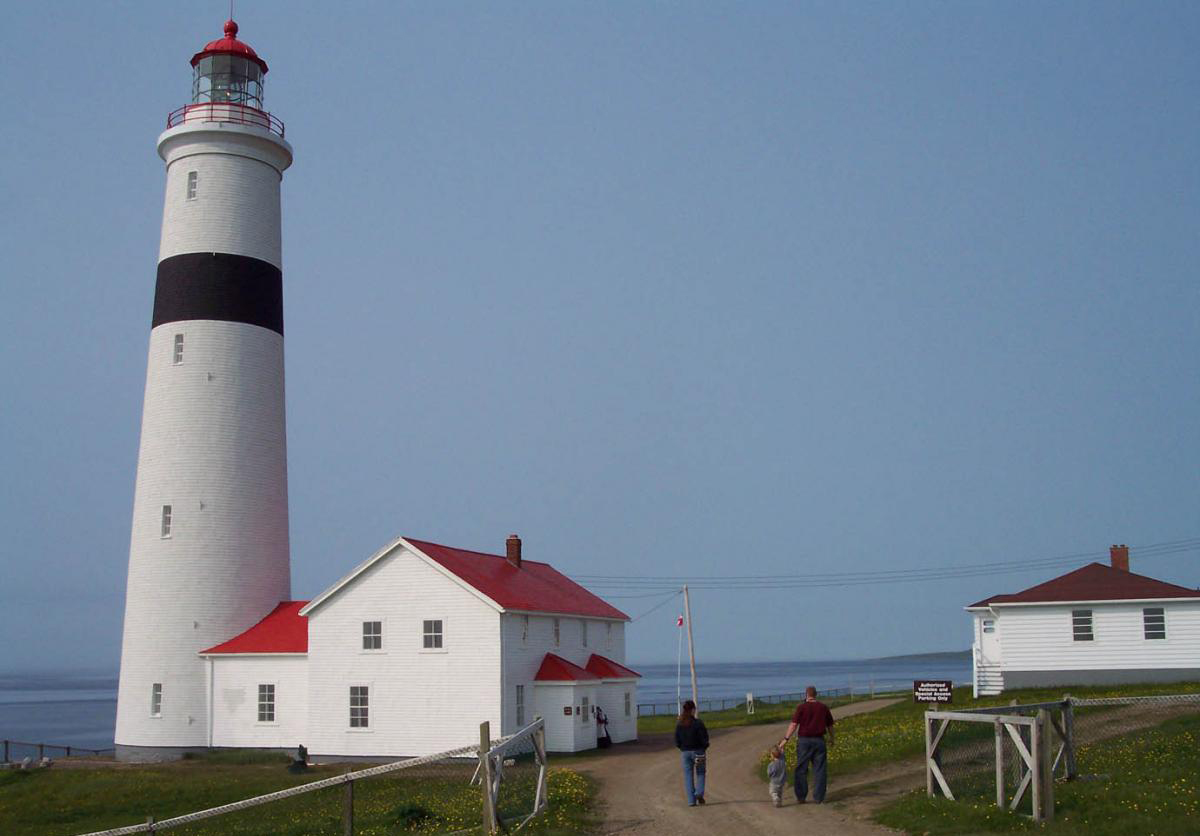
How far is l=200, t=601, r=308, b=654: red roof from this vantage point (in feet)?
105

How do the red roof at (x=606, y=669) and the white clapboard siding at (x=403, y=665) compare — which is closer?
the white clapboard siding at (x=403, y=665)

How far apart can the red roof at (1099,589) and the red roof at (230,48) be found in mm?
27478

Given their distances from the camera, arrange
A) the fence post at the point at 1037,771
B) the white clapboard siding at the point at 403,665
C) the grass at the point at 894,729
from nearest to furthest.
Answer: the fence post at the point at 1037,771 → the grass at the point at 894,729 → the white clapboard siding at the point at 403,665

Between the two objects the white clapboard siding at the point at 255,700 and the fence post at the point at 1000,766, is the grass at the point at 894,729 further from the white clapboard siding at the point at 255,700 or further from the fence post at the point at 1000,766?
the white clapboard siding at the point at 255,700

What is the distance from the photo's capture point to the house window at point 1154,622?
111 ft

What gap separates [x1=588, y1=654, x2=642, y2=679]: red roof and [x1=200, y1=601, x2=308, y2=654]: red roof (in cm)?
800

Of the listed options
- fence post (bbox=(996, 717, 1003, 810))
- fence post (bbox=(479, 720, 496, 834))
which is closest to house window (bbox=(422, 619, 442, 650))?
fence post (bbox=(479, 720, 496, 834))

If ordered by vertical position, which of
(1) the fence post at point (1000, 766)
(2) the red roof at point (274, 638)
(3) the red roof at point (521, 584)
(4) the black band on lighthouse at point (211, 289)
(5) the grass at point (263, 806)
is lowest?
(5) the grass at point (263, 806)

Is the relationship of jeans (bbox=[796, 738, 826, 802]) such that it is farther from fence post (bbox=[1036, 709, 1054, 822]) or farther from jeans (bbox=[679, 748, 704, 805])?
fence post (bbox=[1036, 709, 1054, 822])

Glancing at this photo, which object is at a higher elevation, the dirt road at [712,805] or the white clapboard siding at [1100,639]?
the white clapboard siding at [1100,639]

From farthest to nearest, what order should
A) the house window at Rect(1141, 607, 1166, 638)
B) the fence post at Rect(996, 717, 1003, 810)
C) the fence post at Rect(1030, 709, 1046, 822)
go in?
the house window at Rect(1141, 607, 1166, 638) → the fence post at Rect(996, 717, 1003, 810) → the fence post at Rect(1030, 709, 1046, 822)

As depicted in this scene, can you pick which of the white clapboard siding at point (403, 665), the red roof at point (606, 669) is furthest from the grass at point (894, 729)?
the white clapboard siding at point (403, 665)

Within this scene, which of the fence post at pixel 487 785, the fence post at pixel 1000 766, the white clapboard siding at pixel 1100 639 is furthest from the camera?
the white clapboard siding at pixel 1100 639

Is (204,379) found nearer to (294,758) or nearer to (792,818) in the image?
(294,758)
